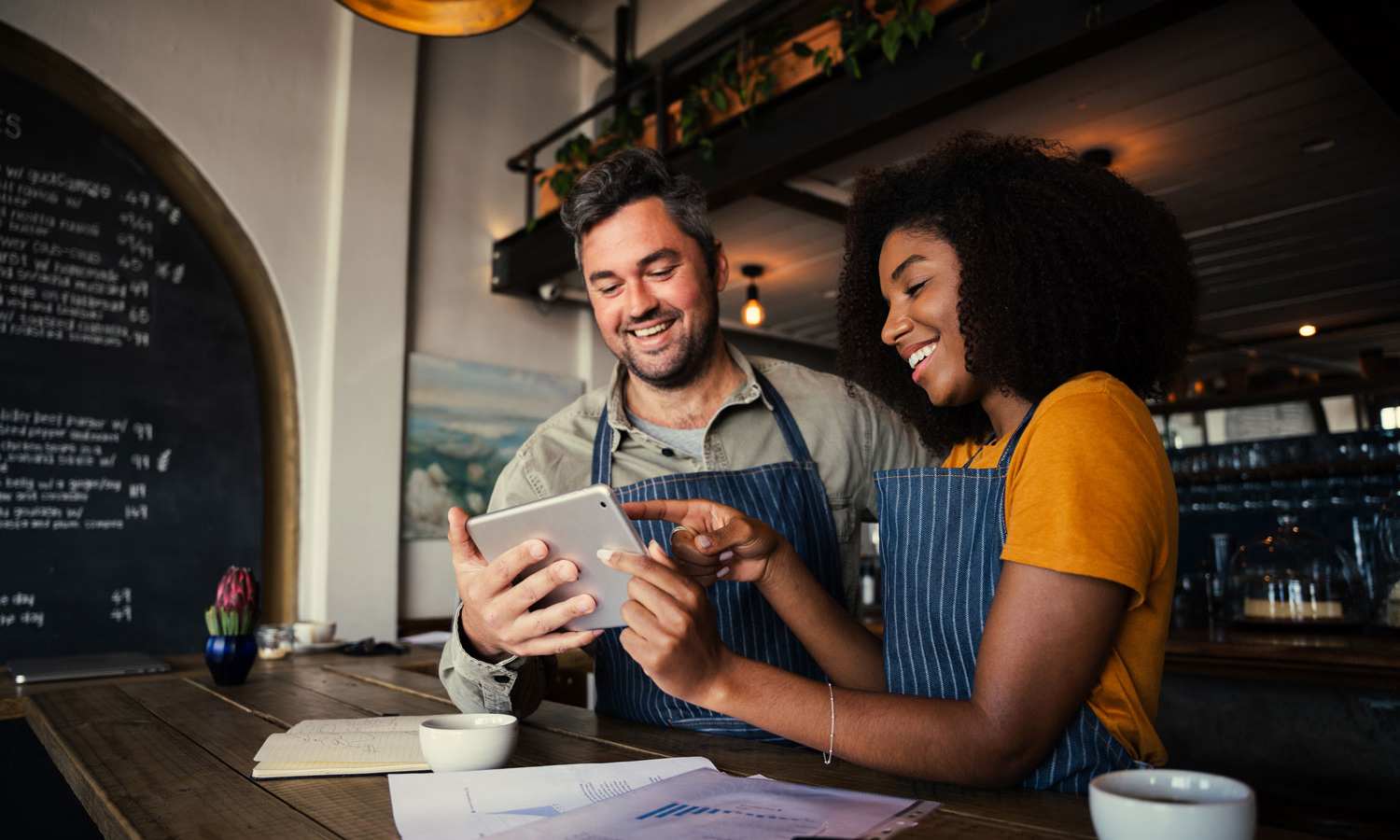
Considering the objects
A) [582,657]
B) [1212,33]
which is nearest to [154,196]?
[582,657]

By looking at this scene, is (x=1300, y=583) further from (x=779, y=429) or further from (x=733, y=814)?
(x=733, y=814)

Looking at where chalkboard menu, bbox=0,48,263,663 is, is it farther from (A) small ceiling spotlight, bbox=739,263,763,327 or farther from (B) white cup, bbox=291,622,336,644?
(A) small ceiling spotlight, bbox=739,263,763,327

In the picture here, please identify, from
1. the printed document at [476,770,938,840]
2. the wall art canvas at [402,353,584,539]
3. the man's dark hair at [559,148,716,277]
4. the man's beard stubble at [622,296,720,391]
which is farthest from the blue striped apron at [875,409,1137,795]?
the wall art canvas at [402,353,584,539]

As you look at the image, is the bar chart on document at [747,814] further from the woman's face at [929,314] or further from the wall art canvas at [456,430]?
the wall art canvas at [456,430]

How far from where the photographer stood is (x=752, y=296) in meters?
5.11

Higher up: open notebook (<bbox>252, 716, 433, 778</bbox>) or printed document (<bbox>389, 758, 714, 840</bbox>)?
printed document (<bbox>389, 758, 714, 840</bbox>)

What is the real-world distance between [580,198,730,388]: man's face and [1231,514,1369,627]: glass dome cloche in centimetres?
225

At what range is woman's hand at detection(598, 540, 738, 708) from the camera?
3.10 ft

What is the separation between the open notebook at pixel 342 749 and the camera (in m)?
1.04

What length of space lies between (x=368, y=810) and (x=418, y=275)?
411 cm

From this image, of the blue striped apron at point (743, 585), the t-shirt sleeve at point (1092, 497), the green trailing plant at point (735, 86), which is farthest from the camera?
the green trailing plant at point (735, 86)

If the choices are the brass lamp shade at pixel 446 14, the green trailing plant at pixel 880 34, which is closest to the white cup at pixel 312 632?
the brass lamp shade at pixel 446 14

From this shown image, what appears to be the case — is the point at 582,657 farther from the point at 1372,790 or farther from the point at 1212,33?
the point at 1212,33

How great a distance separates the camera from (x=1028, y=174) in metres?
1.22
